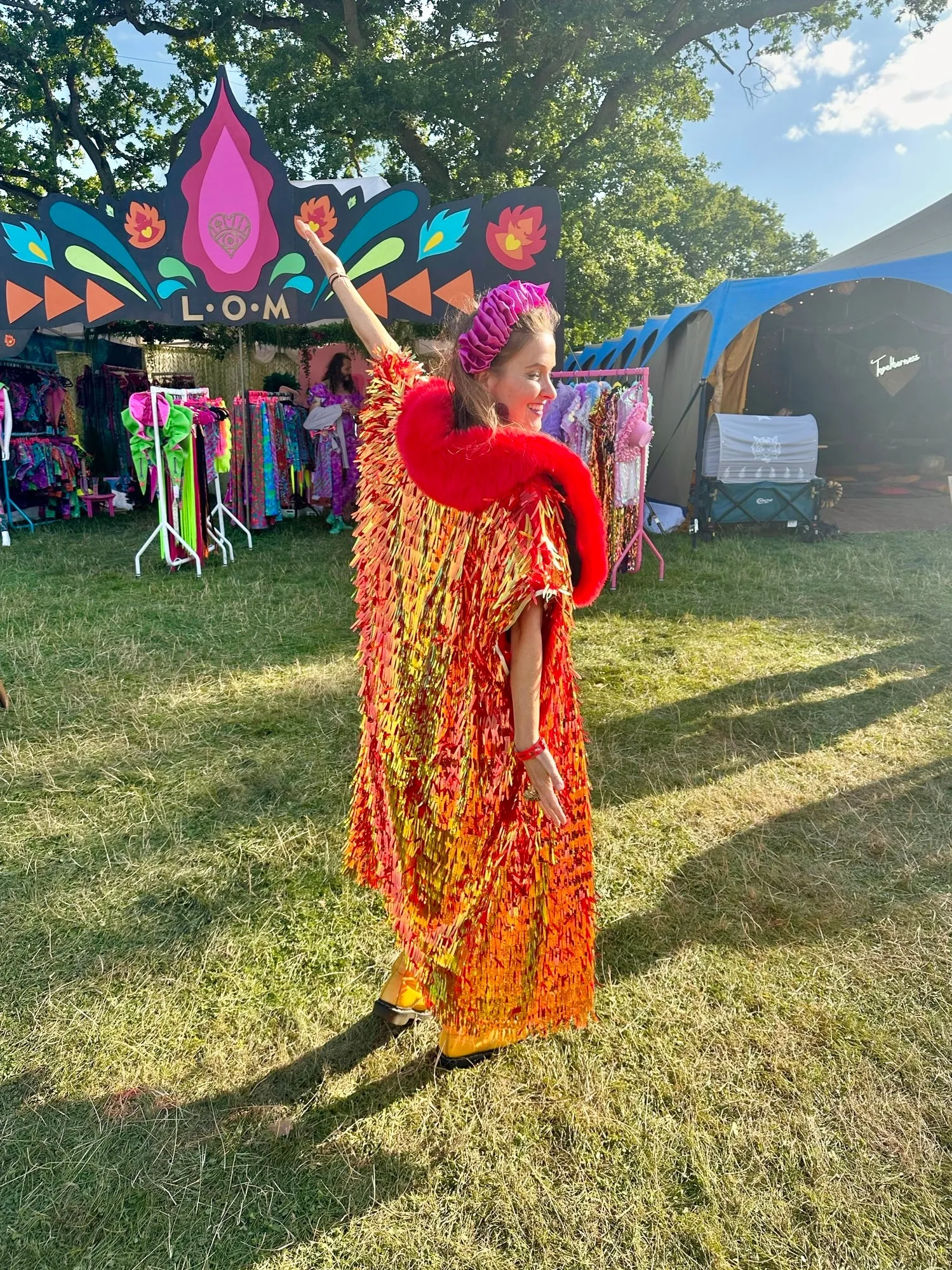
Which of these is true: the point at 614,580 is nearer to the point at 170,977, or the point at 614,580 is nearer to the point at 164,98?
the point at 170,977

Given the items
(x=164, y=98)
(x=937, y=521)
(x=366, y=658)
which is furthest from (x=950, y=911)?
(x=164, y=98)

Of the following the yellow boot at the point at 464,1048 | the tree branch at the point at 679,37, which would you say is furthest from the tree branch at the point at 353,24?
the yellow boot at the point at 464,1048

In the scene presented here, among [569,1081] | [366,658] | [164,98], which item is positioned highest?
[164,98]

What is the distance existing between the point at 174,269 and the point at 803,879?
724 centimetres

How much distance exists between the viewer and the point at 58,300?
7.10 metres

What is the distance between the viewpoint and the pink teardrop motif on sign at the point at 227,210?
263 inches

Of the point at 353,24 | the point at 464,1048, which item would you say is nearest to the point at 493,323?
the point at 464,1048

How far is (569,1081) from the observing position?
Result: 1748 mm

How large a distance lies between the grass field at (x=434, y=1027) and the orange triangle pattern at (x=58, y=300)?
4.74 meters

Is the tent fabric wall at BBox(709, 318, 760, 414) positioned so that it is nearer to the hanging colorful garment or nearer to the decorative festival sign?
the decorative festival sign

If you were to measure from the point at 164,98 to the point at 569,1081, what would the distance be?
19289 mm

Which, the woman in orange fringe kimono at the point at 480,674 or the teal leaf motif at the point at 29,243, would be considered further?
the teal leaf motif at the point at 29,243

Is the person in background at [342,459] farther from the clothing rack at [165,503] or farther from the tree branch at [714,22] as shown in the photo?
the tree branch at [714,22]

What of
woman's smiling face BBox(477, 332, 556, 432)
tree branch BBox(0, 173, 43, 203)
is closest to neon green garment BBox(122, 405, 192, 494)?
woman's smiling face BBox(477, 332, 556, 432)
